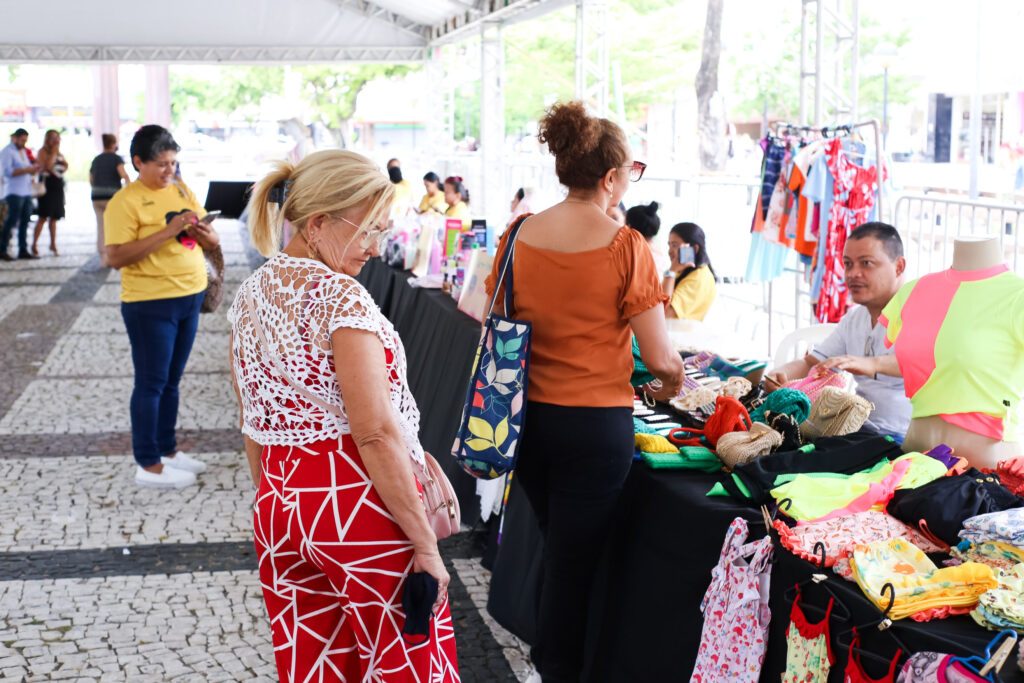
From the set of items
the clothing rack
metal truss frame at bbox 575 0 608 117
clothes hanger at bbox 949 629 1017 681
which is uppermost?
metal truss frame at bbox 575 0 608 117

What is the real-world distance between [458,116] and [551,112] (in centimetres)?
4082

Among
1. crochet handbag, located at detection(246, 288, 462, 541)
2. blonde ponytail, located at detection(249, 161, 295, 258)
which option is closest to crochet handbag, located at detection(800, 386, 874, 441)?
crochet handbag, located at detection(246, 288, 462, 541)

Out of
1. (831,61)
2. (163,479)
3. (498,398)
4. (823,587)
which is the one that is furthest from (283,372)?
(831,61)

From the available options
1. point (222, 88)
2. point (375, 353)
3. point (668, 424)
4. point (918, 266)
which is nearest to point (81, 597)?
point (668, 424)

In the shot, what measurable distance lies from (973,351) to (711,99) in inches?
920

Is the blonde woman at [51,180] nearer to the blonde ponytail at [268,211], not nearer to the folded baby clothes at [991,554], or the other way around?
the blonde ponytail at [268,211]

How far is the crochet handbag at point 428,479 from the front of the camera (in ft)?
5.65

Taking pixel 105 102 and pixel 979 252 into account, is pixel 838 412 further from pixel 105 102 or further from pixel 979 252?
pixel 105 102

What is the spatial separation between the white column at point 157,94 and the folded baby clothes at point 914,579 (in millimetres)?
34867

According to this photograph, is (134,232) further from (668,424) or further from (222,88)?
(222,88)

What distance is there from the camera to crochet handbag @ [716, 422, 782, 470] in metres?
2.39

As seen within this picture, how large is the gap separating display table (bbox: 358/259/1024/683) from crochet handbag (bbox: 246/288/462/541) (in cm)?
62

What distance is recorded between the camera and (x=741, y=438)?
243cm

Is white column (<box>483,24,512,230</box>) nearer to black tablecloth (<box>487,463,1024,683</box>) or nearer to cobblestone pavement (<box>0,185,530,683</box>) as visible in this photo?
cobblestone pavement (<box>0,185,530,683</box>)
